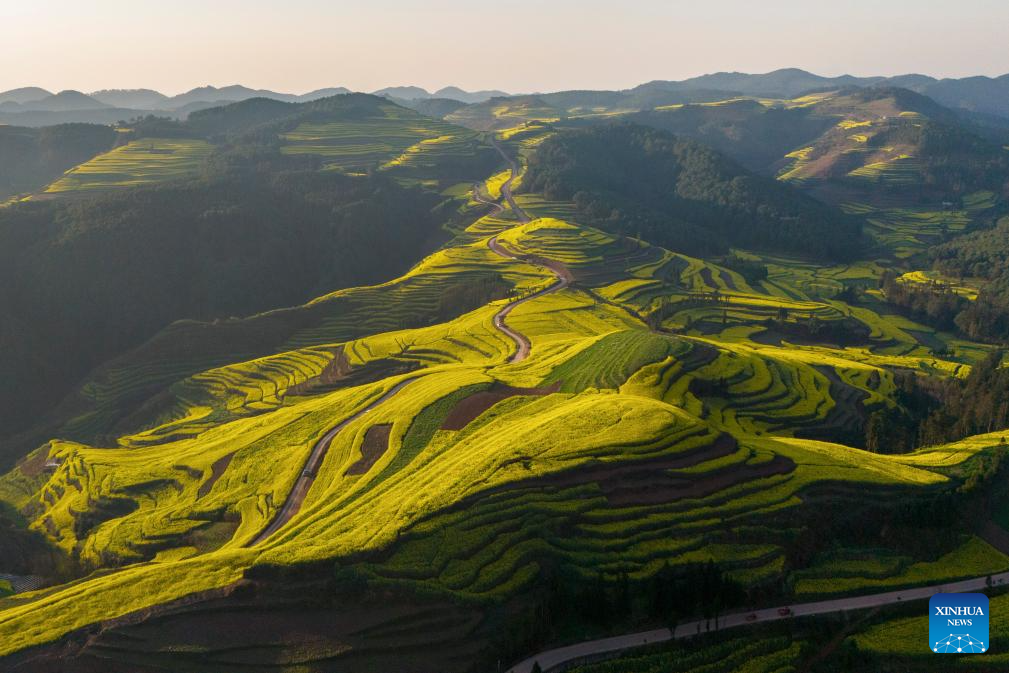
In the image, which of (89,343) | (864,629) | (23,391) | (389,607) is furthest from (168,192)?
(864,629)

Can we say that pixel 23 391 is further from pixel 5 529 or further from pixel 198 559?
pixel 198 559

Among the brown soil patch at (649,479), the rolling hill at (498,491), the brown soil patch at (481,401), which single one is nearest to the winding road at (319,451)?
the rolling hill at (498,491)

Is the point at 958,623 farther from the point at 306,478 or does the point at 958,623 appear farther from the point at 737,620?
the point at 306,478

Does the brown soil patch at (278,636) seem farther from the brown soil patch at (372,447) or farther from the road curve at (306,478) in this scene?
the brown soil patch at (372,447)

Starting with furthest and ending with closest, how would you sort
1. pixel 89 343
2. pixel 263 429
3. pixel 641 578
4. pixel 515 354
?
pixel 89 343 < pixel 515 354 < pixel 263 429 < pixel 641 578

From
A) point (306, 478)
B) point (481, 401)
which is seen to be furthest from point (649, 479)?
point (306, 478)

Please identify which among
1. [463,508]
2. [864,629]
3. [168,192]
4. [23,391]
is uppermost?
[168,192]

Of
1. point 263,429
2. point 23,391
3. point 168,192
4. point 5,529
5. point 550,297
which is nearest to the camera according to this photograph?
point 5,529
